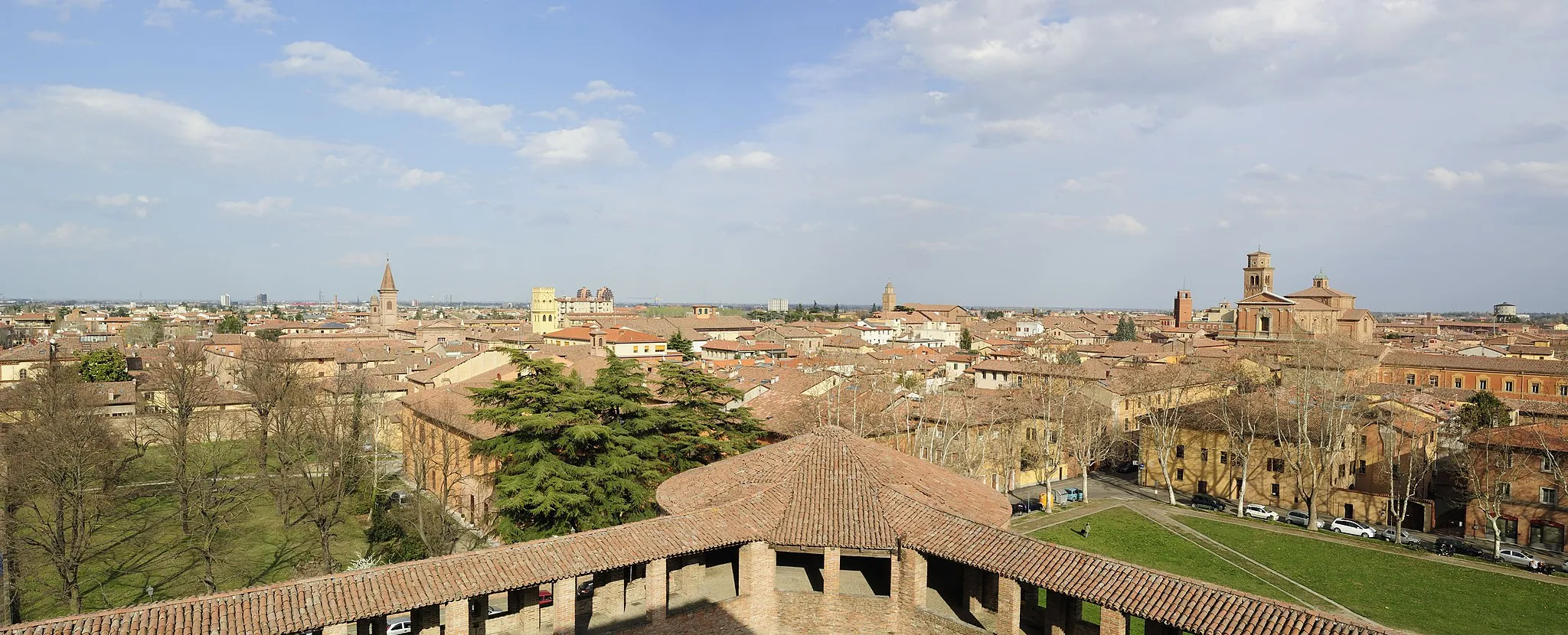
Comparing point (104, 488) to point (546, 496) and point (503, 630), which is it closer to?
point (546, 496)

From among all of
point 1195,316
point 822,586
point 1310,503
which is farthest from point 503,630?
point 1195,316

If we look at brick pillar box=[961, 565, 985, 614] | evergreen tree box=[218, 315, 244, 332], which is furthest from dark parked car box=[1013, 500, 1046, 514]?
evergreen tree box=[218, 315, 244, 332]

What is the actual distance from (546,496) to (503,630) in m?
7.80

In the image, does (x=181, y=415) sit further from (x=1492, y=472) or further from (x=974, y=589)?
(x=1492, y=472)

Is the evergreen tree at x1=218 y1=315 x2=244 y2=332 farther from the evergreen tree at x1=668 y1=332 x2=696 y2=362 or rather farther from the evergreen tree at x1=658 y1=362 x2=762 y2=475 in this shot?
the evergreen tree at x1=658 y1=362 x2=762 y2=475

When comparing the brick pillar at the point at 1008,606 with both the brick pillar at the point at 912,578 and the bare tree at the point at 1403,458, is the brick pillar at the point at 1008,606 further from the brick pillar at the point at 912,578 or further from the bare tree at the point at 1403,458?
the bare tree at the point at 1403,458

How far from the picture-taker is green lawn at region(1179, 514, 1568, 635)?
77.0ft

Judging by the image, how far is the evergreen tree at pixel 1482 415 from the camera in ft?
126

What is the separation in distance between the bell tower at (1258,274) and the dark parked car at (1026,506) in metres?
69.2

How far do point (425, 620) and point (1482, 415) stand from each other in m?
47.8

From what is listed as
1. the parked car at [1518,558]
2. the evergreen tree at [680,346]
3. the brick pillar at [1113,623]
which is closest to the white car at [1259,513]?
the parked car at [1518,558]

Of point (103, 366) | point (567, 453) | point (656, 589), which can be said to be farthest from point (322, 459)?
point (103, 366)

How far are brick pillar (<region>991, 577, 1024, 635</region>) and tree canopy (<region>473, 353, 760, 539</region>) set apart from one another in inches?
498

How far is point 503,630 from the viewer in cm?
1373
